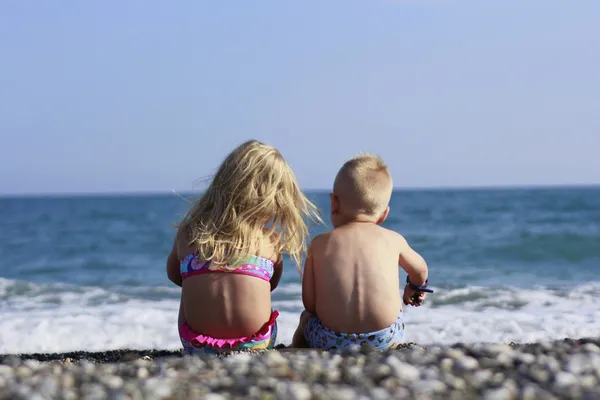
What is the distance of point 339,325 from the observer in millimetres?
3541

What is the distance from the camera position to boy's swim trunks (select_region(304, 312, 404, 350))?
11.5 feet

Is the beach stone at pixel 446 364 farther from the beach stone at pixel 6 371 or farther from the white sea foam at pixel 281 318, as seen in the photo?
the white sea foam at pixel 281 318

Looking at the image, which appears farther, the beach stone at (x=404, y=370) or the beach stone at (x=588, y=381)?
the beach stone at (x=404, y=370)

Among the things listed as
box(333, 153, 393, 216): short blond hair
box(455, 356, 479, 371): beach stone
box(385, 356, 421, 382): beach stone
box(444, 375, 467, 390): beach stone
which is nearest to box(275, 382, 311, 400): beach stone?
box(385, 356, 421, 382): beach stone

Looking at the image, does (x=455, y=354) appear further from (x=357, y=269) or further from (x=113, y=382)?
(x=113, y=382)

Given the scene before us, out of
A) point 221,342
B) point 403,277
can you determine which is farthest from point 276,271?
point 403,277

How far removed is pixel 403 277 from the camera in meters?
9.92

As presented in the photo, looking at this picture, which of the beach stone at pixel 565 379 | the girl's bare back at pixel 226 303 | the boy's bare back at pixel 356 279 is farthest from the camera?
the girl's bare back at pixel 226 303

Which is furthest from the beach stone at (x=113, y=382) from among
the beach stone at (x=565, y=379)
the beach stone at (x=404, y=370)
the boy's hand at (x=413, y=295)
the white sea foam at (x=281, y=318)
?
the white sea foam at (x=281, y=318)

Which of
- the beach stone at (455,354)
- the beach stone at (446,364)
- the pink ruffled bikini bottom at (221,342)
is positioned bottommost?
the pink ruffled bikini bottom at (221,342)

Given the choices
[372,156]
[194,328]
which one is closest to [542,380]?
[372,156]

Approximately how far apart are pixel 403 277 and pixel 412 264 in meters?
6.29

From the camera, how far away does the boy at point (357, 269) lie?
11.5 ft

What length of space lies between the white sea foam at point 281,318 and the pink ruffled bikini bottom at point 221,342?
2315mm
